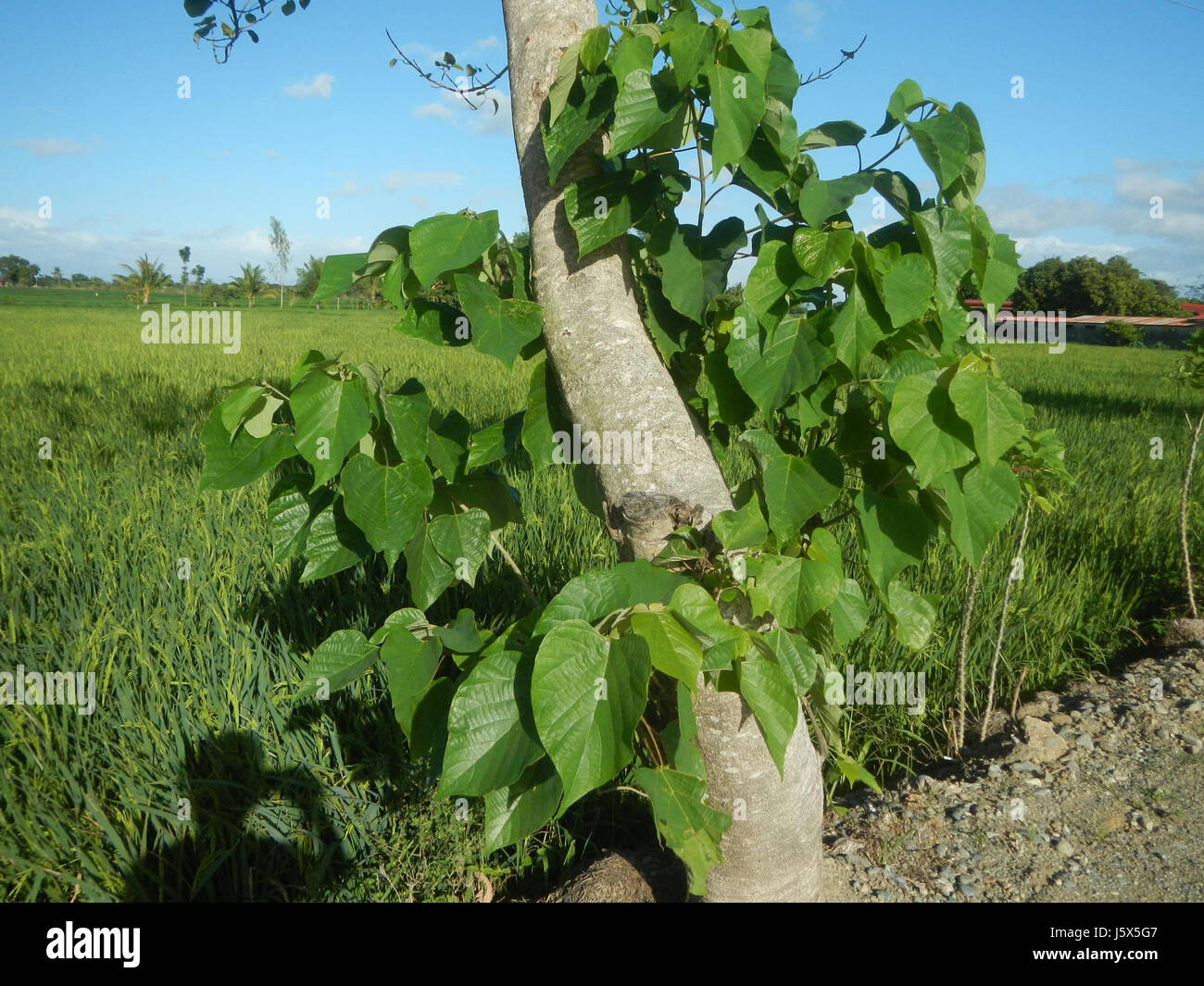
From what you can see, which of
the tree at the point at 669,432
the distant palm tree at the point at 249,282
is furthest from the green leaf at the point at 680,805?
the distant palm tree at the point at 249,282

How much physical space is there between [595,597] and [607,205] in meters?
0.60

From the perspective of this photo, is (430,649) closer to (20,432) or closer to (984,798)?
(984,798)

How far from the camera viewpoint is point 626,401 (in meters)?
1.19

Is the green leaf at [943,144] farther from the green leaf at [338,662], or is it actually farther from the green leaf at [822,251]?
the green leaf at [338,662]

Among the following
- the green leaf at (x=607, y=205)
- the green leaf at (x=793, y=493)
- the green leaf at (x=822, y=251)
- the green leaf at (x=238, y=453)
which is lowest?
the green leaf at (x=793, y=493)

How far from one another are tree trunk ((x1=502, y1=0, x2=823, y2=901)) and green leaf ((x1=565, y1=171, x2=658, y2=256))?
63 millimetres

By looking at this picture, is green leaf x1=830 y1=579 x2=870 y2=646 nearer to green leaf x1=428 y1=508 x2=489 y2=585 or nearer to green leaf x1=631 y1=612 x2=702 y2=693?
green leaf x1=631 y1=612 x2=702 y2=693

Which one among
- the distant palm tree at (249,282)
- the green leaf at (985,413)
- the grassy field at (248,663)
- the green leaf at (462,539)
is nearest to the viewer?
the green leaf at (985,413)

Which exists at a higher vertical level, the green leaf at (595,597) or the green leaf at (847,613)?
the green leaf at (595,597)

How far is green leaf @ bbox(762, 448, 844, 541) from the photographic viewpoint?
108cm

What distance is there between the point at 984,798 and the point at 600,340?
1506mm

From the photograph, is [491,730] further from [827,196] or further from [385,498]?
[827,196]

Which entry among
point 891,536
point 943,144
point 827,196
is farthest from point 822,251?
point 891,536

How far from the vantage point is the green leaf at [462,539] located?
50.4 inches
